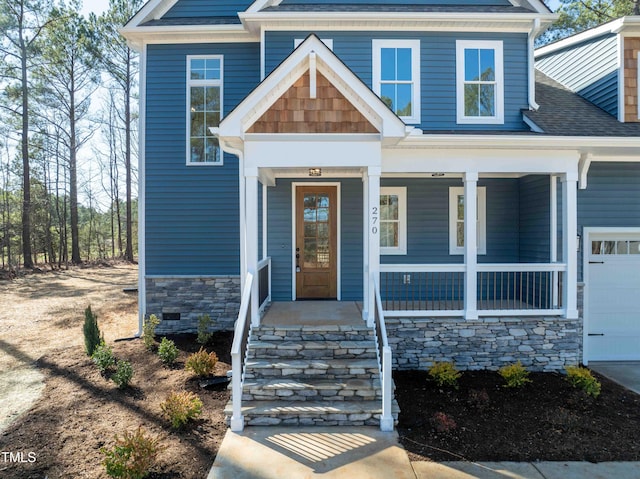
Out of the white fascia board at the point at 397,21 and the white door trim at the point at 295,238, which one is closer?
the white fascia board at the point at 397,21

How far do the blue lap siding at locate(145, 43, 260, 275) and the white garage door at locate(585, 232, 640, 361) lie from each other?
6763mm

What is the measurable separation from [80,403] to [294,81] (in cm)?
506

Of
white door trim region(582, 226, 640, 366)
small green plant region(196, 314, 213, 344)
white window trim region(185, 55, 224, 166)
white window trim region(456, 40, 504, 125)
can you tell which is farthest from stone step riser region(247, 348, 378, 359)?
white window trim region(456, 40, 504, 125)

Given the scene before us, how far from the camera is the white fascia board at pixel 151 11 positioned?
305 inches

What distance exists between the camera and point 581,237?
693 centimetres

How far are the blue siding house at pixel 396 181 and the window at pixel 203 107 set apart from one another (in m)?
0.04

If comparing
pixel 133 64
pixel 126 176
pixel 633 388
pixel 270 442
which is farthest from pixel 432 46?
pixel 126 176

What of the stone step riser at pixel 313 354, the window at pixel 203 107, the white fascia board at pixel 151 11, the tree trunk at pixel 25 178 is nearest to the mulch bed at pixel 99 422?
the stone step riser at pixel 313 354

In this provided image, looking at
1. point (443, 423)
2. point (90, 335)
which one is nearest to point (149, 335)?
point (90, 335)

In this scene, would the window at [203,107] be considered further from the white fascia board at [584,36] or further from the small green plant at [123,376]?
the white fascia board at [584,36]

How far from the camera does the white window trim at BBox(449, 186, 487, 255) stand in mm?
7656

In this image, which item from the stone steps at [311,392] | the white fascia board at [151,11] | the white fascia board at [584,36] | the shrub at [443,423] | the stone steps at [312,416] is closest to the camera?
the shrub at [443,423]

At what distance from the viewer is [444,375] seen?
5355mm

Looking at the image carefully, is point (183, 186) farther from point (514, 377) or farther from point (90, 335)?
point (514, 377)
